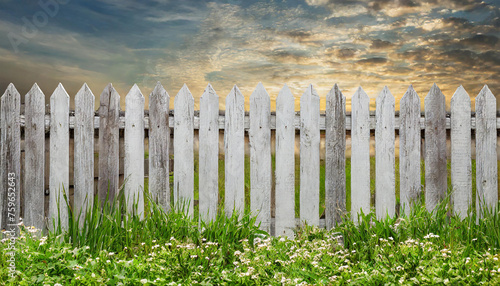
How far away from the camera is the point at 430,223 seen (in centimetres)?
402

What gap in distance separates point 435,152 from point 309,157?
149cm

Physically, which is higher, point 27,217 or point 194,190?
point 194,190

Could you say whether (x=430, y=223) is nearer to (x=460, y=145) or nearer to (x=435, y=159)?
(x=435, y=159)

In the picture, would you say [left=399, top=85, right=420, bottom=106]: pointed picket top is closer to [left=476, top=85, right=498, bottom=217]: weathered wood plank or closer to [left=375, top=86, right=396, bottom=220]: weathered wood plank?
[left=375, top=86, right=396, bottom=220]: weathered wood plank

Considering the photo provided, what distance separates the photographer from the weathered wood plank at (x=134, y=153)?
14.7 feet

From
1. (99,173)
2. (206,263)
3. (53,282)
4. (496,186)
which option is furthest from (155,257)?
(496,186)

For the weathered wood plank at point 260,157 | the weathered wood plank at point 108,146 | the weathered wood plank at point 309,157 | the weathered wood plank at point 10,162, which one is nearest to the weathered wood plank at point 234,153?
the weathered wood plank at point 260,157

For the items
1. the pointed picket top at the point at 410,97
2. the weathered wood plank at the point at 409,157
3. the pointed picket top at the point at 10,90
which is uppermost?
the pointed picket top at the point at 10,90

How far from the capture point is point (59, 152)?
4578mm

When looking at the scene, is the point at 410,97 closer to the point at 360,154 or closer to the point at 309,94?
the point at 360,154

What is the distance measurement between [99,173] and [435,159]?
3873 millimetres

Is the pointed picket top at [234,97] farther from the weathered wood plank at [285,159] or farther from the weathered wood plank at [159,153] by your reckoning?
the weathered wood plank at [159,153]

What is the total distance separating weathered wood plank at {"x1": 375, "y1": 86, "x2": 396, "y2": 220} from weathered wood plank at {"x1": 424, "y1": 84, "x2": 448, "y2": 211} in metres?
0.42

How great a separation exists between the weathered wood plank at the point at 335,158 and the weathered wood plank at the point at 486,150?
5.51 ft
